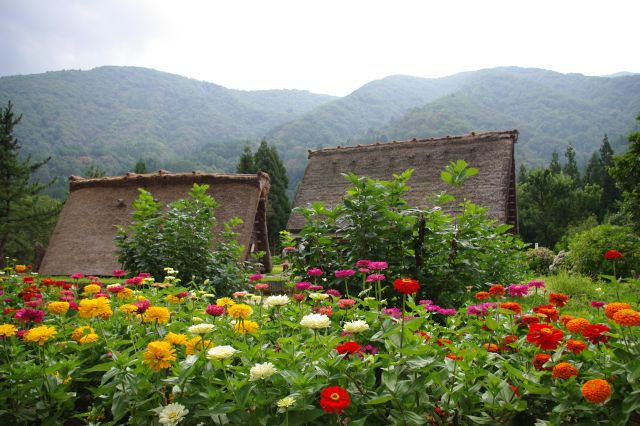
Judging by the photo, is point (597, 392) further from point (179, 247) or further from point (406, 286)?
point (179, 247)

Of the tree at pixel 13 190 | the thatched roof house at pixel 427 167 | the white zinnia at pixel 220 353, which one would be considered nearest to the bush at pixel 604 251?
the thatched roof house at pixel 427 167

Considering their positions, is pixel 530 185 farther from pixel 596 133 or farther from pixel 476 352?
pixel 596 133

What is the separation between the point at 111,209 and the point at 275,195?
21.1m

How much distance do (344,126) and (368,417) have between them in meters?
110

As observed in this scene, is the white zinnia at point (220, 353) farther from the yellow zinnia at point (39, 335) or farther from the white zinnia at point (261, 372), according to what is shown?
the yellow zinnia at point (39, 335)

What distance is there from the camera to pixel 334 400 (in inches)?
54.8

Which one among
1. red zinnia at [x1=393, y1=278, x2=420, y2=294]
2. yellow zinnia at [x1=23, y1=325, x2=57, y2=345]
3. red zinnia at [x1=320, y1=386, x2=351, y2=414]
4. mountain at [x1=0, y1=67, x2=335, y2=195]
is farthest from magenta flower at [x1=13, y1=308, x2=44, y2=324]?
mountain at [x1=0, y1=67, x2=335, y2=195]

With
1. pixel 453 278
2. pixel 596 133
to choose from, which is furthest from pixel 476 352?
pixel 596 133

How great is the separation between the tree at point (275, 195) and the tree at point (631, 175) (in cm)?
2358

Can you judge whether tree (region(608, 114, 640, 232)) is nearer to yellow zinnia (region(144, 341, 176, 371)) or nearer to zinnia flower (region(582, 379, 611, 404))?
zinnia flower (region(582, 379, 611, 404))

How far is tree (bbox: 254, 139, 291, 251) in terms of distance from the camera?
35438mm

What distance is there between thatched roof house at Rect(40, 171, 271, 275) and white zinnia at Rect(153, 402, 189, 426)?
11426mm

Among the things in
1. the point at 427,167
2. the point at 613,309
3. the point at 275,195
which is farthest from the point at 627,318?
the point at 275,195

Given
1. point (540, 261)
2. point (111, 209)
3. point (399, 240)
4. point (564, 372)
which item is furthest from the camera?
point (540, 261)
